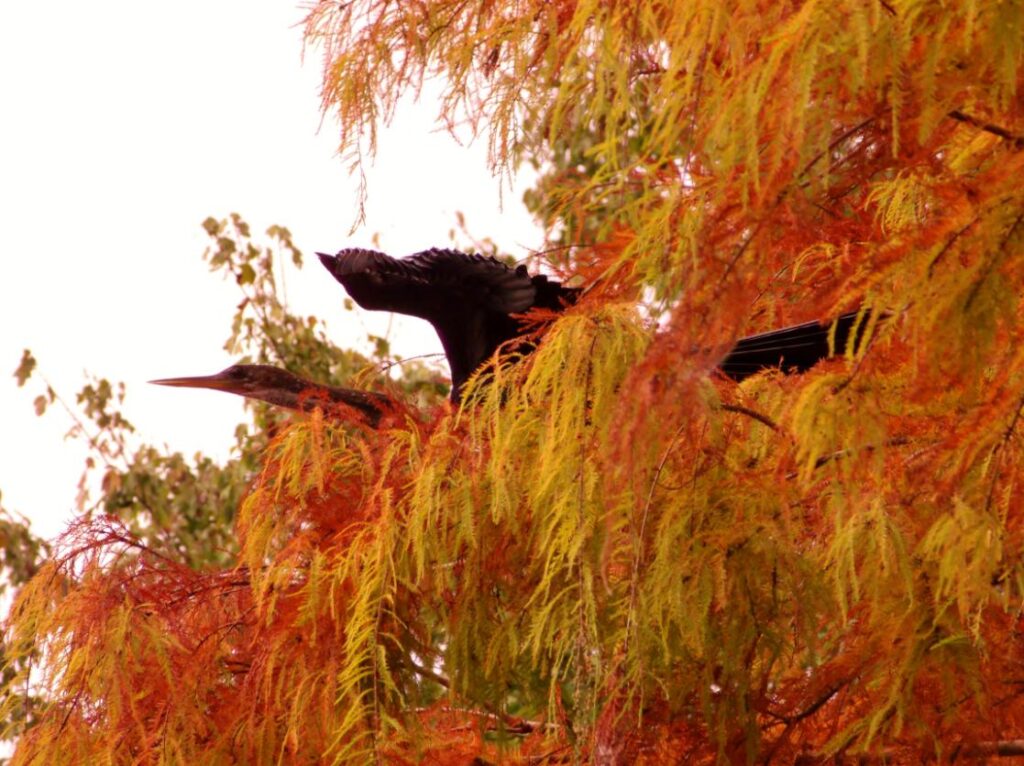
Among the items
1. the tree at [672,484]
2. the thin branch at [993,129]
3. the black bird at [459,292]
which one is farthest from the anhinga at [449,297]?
the thin branch at [993,129]

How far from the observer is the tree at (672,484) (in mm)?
2135

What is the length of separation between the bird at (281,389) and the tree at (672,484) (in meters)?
0.14

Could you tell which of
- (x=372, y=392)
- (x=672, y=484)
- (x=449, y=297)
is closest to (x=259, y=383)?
(x=372, y=392)

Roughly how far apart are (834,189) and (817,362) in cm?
32

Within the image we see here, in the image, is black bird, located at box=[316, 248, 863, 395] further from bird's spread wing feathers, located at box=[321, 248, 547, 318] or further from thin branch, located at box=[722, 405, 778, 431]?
thin branch, located at box=[722, 405, 778, 431]

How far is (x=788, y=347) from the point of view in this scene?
9.62 ft

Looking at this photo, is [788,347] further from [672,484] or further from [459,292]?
[459,292]

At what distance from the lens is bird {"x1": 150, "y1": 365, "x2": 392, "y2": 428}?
12.3 ft

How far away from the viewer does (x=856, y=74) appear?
2021 mm

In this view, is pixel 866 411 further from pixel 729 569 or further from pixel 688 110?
pixel 729 569

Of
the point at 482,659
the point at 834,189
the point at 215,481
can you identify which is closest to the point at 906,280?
the point at 834,189

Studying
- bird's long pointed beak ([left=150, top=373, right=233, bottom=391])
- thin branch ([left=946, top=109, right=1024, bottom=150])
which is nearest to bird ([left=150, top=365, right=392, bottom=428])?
bird's long pointed beak ([left=150, top=373, right=233, bottom=391])

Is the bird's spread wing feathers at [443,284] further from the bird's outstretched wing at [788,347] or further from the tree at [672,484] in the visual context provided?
the bird's outstretched wing at [788,347]

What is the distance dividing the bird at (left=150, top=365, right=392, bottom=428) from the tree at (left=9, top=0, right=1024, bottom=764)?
0.14m
